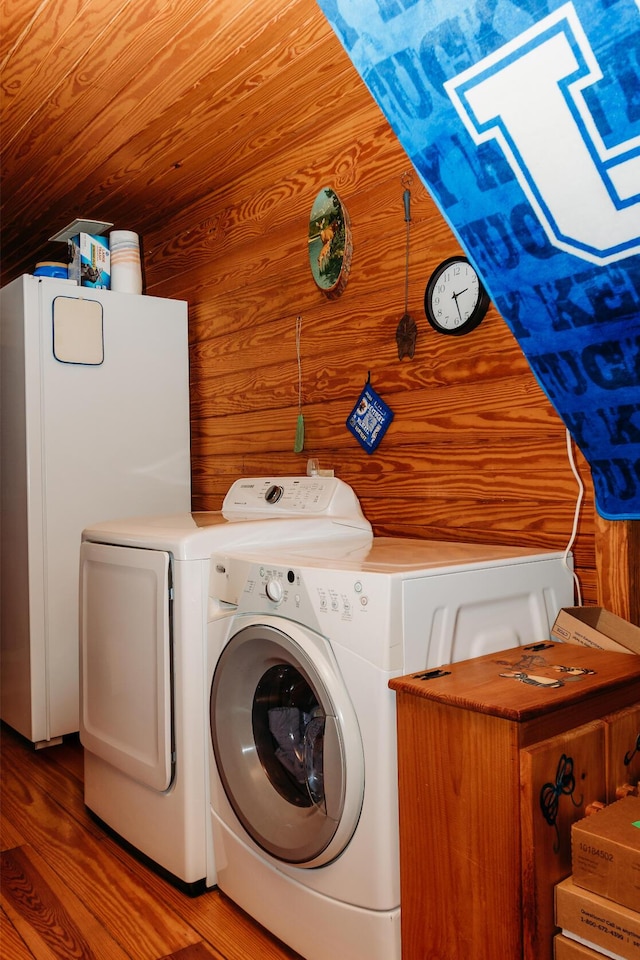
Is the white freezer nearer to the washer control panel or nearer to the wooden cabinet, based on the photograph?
the washer control panel

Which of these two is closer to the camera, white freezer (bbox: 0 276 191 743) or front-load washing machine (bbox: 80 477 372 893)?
front-load washing machine (bbox: 80 477 372 893)

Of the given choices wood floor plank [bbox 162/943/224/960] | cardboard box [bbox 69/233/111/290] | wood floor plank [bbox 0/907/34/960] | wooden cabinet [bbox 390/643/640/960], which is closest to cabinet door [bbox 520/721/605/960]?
wooden cabinet [bbox 390/643/640/960]

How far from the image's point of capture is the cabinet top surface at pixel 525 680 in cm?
120

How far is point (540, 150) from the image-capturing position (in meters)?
1.21

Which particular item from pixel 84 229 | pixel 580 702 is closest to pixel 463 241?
pixel 580 702

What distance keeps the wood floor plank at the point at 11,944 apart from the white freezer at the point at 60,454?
106 centimetres

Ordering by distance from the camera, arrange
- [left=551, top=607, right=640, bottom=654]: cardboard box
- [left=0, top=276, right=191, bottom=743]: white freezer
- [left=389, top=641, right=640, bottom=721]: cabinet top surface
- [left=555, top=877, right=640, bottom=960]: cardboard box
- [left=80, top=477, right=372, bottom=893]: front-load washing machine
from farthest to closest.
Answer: [left=0, top=276, right=191, bottom=743]: white freezer → [left=80, top=477, right=372, bottom=893]: front-load washing machine → [left=551, top=607, right=640, bottom=654]: cardboard box → [left=389, top=641, right=640, bottom=721]: cabinet top surface → [left=555, top=877, right=640, bottom=960]: cardboard box

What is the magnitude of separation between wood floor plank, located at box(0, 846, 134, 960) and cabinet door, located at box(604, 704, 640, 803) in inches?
43.9

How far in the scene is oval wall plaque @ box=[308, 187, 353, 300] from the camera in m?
2.46

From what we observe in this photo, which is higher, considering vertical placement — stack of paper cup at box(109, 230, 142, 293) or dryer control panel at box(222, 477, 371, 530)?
stack of paper cup at box(109, 230, 142, 293)

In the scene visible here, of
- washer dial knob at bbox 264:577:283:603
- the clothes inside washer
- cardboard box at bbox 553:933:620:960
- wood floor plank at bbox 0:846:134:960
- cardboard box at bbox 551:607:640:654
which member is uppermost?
washer dial knob at bbox 264:577:283:603

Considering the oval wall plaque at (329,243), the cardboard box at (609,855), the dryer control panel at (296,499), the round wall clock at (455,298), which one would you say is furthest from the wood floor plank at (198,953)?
the oval wall plaque at (329,243)

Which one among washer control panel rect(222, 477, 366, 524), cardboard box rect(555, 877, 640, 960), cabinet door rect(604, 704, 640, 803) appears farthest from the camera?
washer control panel rect(222, 477, 366, 524)

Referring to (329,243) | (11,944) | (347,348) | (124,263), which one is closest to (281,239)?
(329,243)
